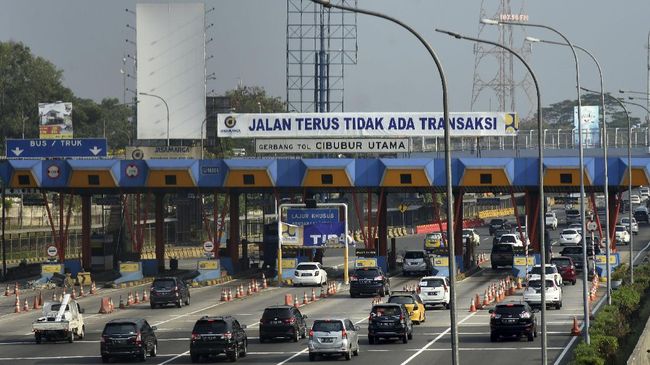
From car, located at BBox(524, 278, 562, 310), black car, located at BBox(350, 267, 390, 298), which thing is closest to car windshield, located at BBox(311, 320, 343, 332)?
car, located at BBox(524, 278, 562, 310)

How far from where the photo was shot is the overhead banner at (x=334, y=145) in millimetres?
84938

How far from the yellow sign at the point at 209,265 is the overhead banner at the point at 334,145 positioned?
7540 mm

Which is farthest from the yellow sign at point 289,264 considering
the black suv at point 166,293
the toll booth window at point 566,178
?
the black suv at point 166,293

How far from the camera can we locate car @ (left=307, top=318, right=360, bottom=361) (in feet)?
148

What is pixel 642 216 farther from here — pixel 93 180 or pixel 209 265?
pixel 93 180

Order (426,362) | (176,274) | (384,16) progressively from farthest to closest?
(176,274) → (426,362) → (384,16)

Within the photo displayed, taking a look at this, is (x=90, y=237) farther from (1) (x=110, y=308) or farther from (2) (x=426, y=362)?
(2) (x=426, y=362)

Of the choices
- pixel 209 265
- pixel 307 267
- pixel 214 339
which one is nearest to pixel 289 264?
pixel 307 267

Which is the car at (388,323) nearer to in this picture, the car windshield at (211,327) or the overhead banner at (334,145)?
the car windshield at (211,327)

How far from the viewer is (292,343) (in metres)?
51.2

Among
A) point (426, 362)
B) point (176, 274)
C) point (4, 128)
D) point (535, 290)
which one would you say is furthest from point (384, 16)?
point (4, 128)

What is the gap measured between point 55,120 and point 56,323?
275 feet

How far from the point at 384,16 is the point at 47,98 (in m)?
158

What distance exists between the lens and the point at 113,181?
85.0 metres
